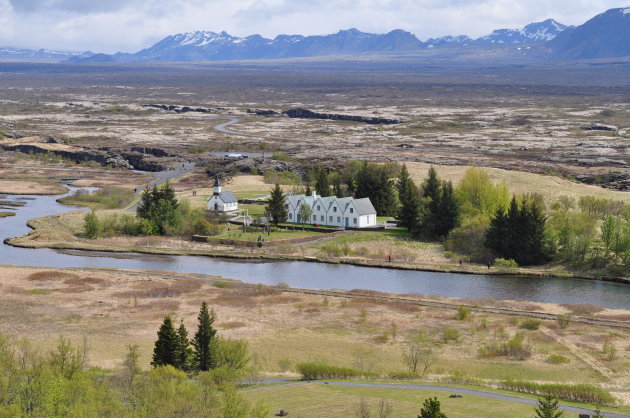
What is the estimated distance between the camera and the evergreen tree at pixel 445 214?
95.5 m

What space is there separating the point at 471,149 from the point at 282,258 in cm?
9701

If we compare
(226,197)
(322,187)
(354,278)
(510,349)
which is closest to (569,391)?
(510,349)

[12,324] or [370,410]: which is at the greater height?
[370,410]

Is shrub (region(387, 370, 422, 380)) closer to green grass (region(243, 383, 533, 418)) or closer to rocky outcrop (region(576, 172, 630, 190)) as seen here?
green grass (region(243, 383, 533, 418))

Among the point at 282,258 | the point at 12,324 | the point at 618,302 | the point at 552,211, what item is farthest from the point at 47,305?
the point at 552,211

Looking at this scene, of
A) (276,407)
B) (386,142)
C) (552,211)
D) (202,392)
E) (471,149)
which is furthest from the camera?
(386,142)

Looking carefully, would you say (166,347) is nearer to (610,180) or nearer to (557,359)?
(557,359)

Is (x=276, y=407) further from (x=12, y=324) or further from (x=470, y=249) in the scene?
(x=470, y=249)

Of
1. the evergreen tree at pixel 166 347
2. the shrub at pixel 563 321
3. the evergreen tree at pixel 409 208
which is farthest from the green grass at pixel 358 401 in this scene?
the evergreen tree at pixel 409 208

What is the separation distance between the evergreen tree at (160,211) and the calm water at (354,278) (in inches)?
372

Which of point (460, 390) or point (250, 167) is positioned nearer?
point (460, 390)

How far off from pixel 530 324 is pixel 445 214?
37.0 meters

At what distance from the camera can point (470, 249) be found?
89812mm

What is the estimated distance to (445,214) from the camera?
315ft
